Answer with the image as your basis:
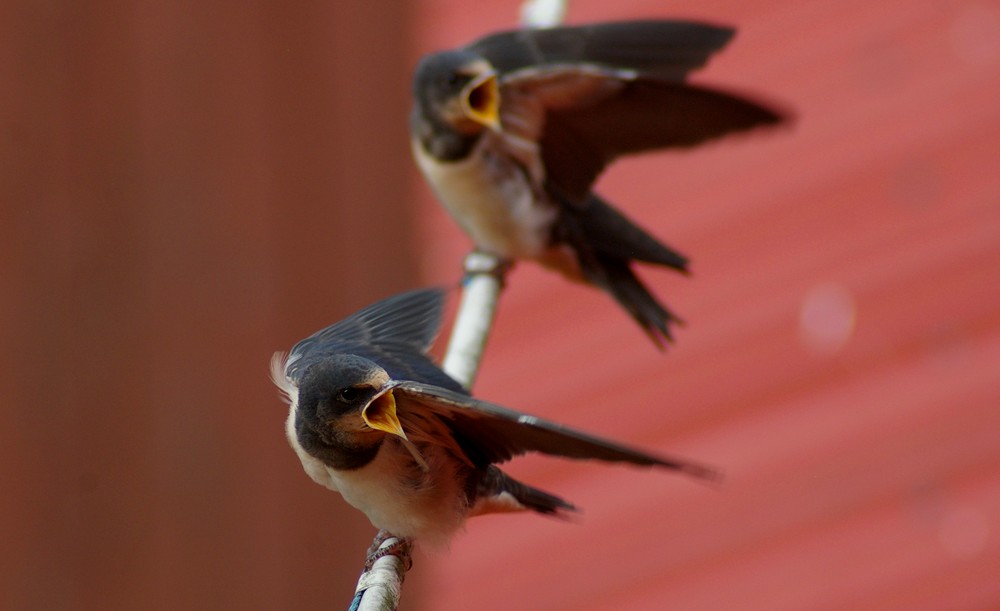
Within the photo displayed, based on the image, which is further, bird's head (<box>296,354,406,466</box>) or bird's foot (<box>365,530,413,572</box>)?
bird's foot (<box>365,530,413,572</box>)

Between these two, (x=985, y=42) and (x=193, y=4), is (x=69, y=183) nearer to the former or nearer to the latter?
(x=193, y=4)

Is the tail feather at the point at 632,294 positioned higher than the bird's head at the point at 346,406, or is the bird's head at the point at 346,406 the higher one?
the tail feather at the point at 632,294

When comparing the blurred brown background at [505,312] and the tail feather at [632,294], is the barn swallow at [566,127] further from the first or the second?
the blurred brown background at [505,312]

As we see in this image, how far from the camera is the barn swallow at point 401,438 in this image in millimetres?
1854

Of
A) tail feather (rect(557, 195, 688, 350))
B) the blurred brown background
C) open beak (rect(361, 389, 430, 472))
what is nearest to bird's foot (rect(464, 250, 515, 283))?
tail feather (rect(557, 195, 688, 350))

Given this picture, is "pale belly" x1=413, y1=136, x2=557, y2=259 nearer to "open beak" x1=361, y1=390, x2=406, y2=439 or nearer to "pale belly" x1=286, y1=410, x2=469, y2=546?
"pale belly" x1=286, y1=410, x2=469, y2=546

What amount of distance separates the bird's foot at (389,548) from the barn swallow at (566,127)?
92 cm

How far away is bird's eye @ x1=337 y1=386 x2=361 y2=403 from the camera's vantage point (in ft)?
6.18

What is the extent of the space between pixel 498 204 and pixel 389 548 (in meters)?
1.10

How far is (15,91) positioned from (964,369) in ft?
11.7

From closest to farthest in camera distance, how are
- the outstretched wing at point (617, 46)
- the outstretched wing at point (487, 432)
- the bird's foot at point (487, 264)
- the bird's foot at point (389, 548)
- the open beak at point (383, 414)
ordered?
A: the outstretched wing at point (487, 432) < the open beak at point (383, 414) < the bird's foot at point (389, 548) < the outstretched wing at point (617, 46) < the bird's foot at point (487, 264)

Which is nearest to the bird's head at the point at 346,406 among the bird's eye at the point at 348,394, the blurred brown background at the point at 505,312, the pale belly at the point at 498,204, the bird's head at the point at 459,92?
the bird's eye at the point at 348,394

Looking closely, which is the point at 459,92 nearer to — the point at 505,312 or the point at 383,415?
the point at 383,415

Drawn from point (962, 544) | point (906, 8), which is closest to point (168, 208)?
point (906, 8)
